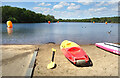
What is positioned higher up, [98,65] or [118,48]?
[118,48]

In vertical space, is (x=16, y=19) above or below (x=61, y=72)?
above

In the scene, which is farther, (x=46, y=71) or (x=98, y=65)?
(x=98, y=65)

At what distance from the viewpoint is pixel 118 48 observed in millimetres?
Answer: 11125

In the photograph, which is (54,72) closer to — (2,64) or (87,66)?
(87,66)

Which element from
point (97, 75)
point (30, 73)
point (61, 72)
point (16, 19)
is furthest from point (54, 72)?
point (16, 19)

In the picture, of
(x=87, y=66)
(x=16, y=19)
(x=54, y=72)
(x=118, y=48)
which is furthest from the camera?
(x=16, y=19)

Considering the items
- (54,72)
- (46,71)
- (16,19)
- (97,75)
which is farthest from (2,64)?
(16,19)

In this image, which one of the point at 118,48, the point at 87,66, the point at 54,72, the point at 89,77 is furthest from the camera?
the point at 118,48

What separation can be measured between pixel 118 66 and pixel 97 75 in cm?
267

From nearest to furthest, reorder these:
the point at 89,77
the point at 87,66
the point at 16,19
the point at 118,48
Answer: the point at 89,77 → the point at 87,66 → the point at 118,48 → the point at 16,19

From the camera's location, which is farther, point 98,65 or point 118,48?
point 118,48

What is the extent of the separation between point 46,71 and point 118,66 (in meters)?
6.00

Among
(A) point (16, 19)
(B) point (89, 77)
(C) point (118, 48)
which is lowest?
(B) point (89, 77)

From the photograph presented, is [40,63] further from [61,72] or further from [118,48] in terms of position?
[118,48]
